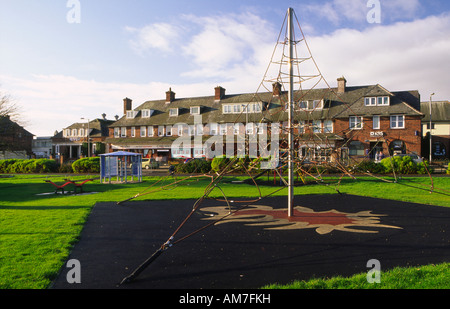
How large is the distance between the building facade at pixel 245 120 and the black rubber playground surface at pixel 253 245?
958 inches

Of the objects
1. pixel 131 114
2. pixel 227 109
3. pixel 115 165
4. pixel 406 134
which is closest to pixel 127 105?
pixel 131 114

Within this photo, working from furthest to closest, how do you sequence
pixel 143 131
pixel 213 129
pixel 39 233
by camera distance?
pixel 143 131 < pixel 213 129 < pixel 39 233

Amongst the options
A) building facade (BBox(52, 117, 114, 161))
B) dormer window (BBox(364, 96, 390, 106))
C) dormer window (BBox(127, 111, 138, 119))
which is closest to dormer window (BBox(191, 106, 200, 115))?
dormer window (BBox(127, 111, 138, 119))

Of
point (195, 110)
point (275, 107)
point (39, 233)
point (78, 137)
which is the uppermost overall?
point (195, 110)

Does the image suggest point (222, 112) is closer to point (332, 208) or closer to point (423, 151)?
point (423, 151)

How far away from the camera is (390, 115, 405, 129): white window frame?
40656 millimetres

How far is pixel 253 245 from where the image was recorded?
7.70m

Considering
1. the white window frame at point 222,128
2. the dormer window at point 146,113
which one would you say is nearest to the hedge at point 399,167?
the white window frame at point 222,128

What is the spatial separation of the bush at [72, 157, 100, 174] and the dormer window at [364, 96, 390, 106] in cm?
3274

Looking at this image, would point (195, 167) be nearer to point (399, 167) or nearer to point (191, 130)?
point (399, 167)

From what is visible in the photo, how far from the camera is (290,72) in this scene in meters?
10.7

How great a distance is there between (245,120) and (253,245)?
1420 inches
